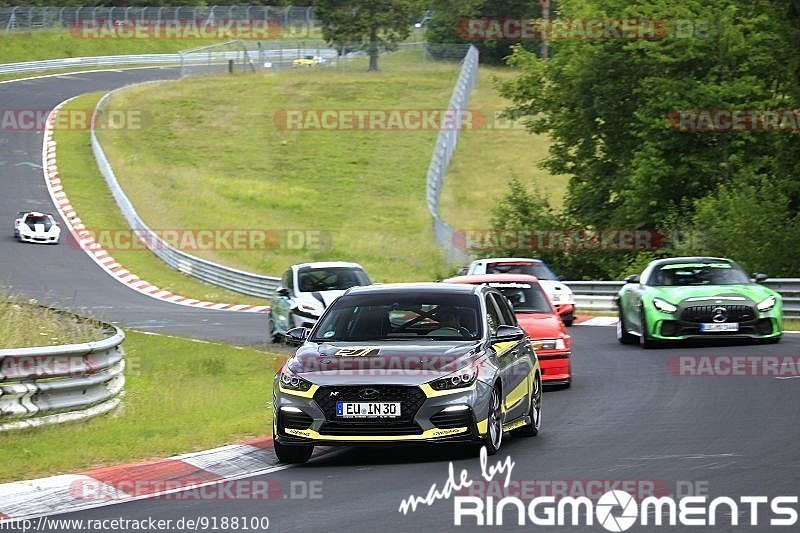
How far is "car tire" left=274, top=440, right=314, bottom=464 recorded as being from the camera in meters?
11.6

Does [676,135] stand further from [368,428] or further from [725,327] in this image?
[368,428]

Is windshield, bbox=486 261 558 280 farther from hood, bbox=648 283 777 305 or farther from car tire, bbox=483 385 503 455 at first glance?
car tire, bbox=483 385 503 455

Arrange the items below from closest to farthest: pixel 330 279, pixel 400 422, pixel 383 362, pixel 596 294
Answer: pixel 400 422 → pixel 383 362 → pixel 330 279 → pixel 596 294

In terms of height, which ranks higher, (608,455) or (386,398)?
(386,398)

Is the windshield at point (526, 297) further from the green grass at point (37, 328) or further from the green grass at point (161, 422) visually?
the green grass at point (37, 328)

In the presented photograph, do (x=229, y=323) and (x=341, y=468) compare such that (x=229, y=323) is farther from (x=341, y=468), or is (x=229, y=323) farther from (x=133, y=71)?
(x=133, y=71)

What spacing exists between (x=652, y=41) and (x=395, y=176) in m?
26.0

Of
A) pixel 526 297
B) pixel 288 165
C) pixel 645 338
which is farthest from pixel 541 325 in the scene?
pixel 288 165

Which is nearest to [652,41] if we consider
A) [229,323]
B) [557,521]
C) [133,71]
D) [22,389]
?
[229,323]

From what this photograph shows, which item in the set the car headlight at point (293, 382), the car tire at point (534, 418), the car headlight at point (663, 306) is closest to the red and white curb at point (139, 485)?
the car headlight at point (293, 382)

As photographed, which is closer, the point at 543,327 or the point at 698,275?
the point at 543,327

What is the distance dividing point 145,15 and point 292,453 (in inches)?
3618

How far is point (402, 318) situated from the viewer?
41.4 feet

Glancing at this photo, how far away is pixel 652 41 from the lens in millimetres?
42969
